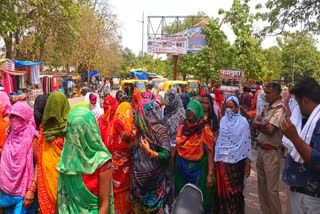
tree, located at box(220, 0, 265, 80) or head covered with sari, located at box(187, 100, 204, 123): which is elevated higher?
tree, located at box(220, 0, 265, 80)

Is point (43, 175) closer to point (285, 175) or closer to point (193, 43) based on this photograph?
point (285, 175)

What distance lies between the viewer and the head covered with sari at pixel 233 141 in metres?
4.57

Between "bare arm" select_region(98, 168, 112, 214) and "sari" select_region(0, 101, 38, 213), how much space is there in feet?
3.29

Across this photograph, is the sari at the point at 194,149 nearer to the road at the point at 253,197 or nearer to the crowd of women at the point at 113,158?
the crowd of women at the point at 113,158

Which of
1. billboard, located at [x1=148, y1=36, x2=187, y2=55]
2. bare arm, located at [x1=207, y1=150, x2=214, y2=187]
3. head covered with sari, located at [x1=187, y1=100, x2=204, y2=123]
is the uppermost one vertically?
billboard, located at [x1=148, y1=36, x2=187, y2=55]

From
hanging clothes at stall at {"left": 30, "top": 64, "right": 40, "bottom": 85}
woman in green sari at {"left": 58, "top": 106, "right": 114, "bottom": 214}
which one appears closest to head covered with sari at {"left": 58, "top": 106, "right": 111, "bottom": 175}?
woman in green sari at {"left": 58, "top": 106, "right": 114, "bottom": 214}

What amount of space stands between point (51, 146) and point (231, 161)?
229cm

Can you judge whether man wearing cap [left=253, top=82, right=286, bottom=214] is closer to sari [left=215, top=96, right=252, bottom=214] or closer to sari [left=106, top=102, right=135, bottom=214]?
sari [left=215, top=96, right=252, bottom=214]

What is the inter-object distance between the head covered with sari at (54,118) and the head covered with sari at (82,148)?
1.30ft

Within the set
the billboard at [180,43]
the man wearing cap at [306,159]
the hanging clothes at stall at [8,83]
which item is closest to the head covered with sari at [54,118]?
the man wearing cap at [306,159]

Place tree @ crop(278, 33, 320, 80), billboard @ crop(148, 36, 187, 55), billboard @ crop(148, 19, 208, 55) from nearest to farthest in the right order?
billboard @ crop(148, 19, 208, 55)
billboard @ crop(148, 36, 187, 55)
tree @ crop(278, 33, 320, 80)

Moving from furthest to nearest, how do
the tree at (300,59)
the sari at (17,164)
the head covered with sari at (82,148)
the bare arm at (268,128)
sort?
the tree at (300,59)
the bare arm at (268,128)
the sari at (17,164)
the head covered with sari at (82,148)

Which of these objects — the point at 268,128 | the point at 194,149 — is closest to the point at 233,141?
the point at 268,128

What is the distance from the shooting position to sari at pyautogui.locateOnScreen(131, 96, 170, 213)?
3859mm
